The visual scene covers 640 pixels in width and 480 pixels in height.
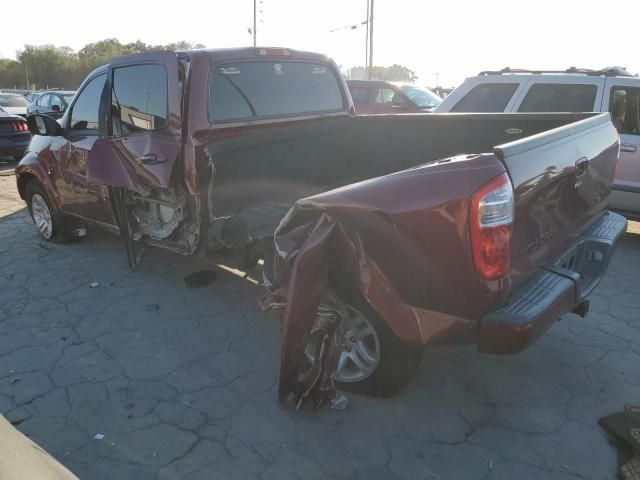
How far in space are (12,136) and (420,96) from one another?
902cm

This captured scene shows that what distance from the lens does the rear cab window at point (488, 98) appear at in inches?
241

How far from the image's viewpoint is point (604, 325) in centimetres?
375

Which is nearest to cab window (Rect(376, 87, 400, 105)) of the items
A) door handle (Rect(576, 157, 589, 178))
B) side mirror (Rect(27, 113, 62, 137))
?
side mirror (Rect(27, 113, 62, 137))

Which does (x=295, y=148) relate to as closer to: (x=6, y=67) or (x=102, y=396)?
(x=102, y=396)

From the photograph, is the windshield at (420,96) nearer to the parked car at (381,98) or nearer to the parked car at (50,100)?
the parked car at (381,98)

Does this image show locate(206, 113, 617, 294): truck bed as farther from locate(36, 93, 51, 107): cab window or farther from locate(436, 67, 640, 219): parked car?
locate(36, 93, 51, 107): cab window

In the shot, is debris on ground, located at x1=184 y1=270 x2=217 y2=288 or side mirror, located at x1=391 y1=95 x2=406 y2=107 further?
side mirror, located at x1=391 y1=95 x2=406 y2=107

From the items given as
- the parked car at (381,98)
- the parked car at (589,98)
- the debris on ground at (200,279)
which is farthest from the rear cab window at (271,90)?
the parked car at (381,98)

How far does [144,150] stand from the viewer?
3.84 m

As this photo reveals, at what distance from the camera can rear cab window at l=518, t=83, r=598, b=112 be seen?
19.0ft

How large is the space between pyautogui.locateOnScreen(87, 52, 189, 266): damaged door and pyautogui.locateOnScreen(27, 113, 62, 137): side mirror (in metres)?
0.82

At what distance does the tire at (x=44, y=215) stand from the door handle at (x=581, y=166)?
5053mm

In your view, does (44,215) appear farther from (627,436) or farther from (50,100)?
(50,100)

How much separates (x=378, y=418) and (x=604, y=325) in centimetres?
207
